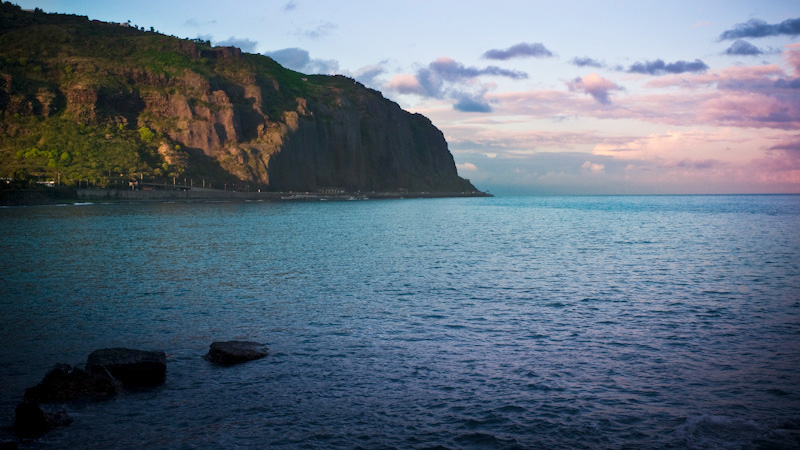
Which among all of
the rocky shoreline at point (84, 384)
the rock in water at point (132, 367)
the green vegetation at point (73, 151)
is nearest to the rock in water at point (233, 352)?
the rocky shoreline at point (84, 384)

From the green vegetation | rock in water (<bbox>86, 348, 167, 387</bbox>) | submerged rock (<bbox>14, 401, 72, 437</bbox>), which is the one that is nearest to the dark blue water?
submerged rock (<bbox>14, 401, 72, 437</bbox>)

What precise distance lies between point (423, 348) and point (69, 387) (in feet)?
29.5

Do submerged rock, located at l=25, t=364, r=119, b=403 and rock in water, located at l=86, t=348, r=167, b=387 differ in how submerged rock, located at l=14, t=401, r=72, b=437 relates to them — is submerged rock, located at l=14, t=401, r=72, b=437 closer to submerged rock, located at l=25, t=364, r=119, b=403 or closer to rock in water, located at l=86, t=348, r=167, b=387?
submerged rock, located at l=25, t=364, r=119, b=403

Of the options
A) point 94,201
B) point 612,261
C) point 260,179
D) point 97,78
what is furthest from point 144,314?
point 97,78

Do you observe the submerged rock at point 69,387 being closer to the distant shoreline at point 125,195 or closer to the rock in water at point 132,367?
the rock in water at point 132,367

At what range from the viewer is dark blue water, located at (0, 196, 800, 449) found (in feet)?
36.8

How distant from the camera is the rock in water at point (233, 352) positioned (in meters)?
15.3

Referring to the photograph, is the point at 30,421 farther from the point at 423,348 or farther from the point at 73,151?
the point at 73,151

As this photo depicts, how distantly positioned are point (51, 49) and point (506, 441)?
706 feet

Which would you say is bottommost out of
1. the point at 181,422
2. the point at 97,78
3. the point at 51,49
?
the point at 181,422

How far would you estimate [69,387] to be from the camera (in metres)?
12.7

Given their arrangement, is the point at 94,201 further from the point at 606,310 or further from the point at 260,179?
the point at 606,310

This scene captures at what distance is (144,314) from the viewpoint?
20984 millimetres

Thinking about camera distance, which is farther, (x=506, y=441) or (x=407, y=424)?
(x=407, y=424)
